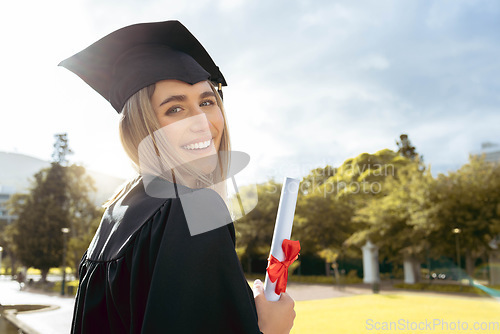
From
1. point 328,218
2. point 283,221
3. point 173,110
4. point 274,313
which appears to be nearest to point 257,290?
point 274,313

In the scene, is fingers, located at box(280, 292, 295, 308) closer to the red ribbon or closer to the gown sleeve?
the red ribbon

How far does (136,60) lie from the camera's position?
4.61 feet

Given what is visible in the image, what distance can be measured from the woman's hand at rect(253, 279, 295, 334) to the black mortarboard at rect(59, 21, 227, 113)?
2.21ft

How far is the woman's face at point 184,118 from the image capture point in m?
1.26

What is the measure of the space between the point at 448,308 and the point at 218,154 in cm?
1655

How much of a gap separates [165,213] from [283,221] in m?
0.30

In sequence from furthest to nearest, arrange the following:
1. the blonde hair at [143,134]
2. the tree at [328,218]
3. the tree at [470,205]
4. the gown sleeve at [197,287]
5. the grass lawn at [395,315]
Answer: the tree at [328,218]
the tree at [470,205]
the grass lawn at [395,315]
the blonde hair at [143,134]
the gown sleeve at [197,287]

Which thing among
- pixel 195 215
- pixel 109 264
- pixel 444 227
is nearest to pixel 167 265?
pixel 195 215

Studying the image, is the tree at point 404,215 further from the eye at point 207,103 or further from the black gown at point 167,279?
the black gown at point 167,279

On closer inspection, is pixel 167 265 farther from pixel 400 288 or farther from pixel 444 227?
pixel 400 288

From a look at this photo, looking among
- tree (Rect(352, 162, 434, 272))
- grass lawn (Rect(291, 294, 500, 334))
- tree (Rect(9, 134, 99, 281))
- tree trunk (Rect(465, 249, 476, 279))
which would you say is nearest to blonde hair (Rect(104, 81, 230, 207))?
grass lawn (Rect(291, 294, 500, 334))

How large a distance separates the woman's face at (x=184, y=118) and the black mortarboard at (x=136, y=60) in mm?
32

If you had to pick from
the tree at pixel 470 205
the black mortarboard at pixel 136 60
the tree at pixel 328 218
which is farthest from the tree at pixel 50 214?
the black mortarboard at pixel 136 60

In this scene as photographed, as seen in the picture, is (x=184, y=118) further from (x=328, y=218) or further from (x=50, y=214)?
(x=50, y=214)
